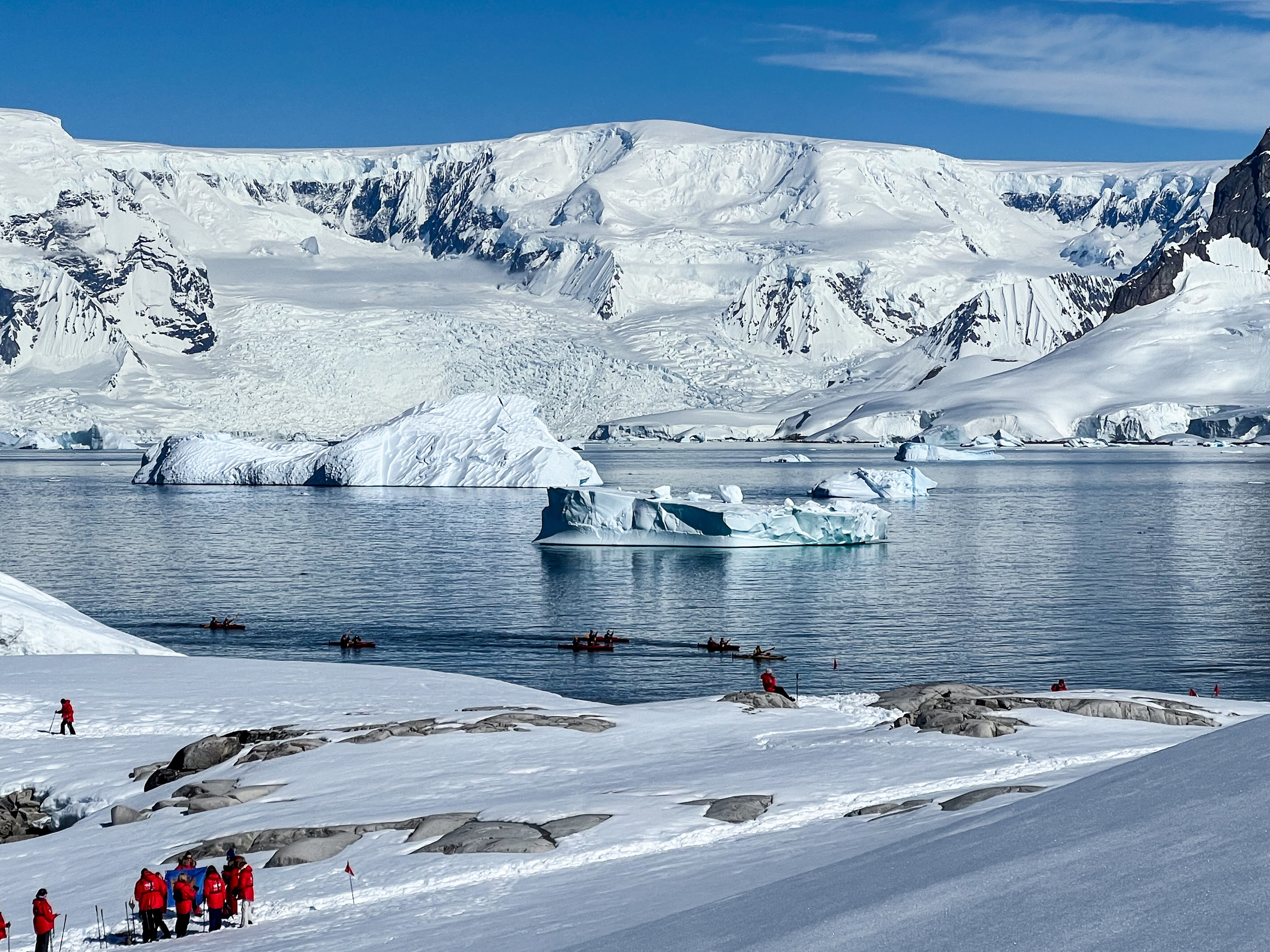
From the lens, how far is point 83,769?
77.2 feet

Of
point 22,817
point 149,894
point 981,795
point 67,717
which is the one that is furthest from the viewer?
point 67,717

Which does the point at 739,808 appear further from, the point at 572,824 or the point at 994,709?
the point at 994,709

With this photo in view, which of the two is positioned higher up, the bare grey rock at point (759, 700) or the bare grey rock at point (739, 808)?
the bare grey rock at point (759, 700)

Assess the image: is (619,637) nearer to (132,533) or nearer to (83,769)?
(83,769)

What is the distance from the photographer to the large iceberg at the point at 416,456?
113m

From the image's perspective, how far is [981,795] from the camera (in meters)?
17.1

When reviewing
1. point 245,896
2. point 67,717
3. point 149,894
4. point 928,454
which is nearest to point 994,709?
point 245,896

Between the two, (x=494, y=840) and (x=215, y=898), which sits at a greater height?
(x=494, y=840)

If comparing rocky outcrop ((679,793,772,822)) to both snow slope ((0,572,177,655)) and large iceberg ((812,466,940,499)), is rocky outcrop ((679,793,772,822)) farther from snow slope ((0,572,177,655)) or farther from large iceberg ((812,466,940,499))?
large iceberg ((812,466,940,499))

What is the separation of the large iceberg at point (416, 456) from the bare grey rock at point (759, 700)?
78202 millimetres

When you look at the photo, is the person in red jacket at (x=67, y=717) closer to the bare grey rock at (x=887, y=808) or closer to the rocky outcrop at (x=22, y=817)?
the rocky outcrop at (x=22, y=817)

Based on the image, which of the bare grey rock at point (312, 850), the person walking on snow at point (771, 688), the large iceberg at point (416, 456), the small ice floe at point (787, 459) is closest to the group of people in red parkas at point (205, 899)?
the bare grey rock at point (312, 850)

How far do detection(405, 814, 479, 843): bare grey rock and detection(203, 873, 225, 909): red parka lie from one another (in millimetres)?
2663

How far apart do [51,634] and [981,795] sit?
89.5 ft
